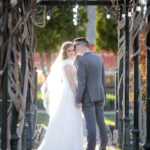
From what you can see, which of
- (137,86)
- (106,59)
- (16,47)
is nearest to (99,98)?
(137,86)

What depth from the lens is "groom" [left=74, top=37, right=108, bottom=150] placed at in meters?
5.00

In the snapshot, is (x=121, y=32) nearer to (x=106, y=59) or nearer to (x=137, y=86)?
(x=137, y=86)

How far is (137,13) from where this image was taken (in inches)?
146

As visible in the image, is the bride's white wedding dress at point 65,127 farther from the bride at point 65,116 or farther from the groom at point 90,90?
the groom at point 90,90

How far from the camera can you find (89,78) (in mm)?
5078

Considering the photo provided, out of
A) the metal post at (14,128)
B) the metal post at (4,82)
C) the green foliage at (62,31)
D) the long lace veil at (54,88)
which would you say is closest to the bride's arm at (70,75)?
the long lace veil at (54,88)

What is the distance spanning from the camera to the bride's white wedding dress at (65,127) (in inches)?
203

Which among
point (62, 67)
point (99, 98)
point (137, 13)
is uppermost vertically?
point (137, 13)

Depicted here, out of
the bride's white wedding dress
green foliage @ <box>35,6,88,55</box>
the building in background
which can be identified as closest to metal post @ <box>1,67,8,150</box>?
the bride's white wedding dress

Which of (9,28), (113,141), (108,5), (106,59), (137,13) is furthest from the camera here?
(106,59)

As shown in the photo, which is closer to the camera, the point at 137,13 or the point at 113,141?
the point at 137,13

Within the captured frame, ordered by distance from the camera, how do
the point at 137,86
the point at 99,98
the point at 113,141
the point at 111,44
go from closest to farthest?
the point at 137,86 < the point at 99,98 < the point at 113,141 < the point at 111,44

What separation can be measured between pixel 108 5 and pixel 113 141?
253 cm

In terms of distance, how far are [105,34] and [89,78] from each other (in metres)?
16.8
